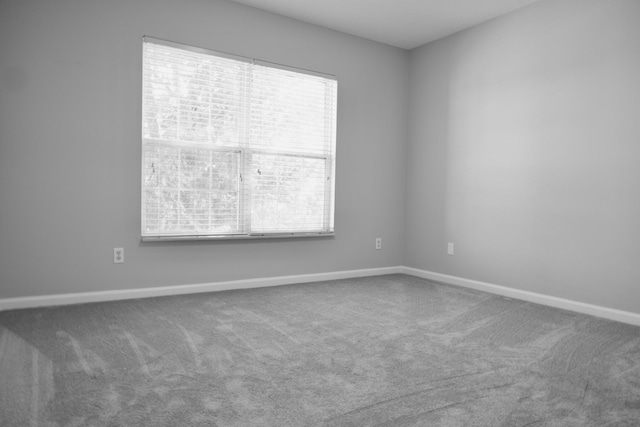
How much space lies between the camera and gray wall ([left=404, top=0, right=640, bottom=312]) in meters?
3.10

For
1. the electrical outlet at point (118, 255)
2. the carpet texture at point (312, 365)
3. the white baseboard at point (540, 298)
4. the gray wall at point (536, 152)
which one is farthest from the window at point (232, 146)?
the white baseboard at point (540, 298)

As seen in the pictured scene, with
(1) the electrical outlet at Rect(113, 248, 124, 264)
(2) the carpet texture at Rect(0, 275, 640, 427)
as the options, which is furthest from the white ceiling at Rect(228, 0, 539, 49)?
(2) the carpet texture at Rect(0, 275, 640, 427)

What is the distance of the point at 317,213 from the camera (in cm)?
428

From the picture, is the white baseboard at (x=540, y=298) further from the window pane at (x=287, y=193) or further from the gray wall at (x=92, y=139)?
the gray wall at (x=92, y=139)

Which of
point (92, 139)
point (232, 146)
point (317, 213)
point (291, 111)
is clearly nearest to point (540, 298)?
point (317, 213)

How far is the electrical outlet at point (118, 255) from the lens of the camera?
3.31m

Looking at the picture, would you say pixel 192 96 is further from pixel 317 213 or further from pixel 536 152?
pixel 536 152

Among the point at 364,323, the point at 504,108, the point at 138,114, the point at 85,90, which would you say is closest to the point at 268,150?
the point at 138,114

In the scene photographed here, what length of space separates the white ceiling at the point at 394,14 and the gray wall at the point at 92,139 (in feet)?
0.64

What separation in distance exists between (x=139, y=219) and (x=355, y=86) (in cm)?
252

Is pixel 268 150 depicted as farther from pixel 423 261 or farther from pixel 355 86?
pixel 423 261

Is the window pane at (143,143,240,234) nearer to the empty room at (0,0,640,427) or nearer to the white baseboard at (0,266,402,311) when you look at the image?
the empty room at (0,0,640,427)

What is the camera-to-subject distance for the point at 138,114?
11.0 ft

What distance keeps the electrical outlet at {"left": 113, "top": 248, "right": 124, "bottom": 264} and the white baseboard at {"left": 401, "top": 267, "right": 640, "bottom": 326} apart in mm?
2987
